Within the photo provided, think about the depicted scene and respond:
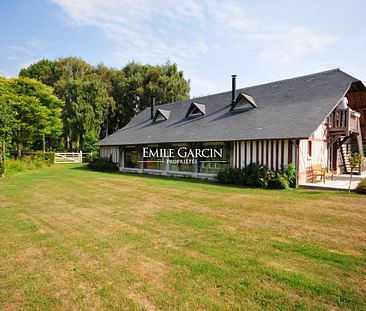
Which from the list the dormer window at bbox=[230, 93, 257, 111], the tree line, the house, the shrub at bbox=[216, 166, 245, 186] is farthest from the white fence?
the shrub at bbox=[216, 166, 245, 186]

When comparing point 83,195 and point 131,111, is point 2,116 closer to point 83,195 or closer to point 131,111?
point 83,195

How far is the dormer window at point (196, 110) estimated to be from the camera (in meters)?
17.0

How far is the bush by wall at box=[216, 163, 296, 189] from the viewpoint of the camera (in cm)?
1022

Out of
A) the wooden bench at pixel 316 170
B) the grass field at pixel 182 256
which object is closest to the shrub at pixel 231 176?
the wooden bench at pixel 316 170

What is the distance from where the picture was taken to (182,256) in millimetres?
3797

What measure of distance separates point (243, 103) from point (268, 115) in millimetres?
2592

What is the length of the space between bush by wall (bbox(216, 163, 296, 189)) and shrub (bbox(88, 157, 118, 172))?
992cm

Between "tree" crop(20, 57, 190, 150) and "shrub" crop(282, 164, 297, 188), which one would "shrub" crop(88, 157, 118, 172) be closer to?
"tree" crop(20, 57, 190, 150)

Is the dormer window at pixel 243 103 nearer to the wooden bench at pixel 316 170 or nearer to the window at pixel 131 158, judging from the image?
the wooden bench at pixel 316 170

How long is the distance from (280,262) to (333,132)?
1118 cm

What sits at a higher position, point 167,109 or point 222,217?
point 167,109

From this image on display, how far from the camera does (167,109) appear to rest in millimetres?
21281

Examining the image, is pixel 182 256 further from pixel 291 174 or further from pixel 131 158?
pixel 131 158

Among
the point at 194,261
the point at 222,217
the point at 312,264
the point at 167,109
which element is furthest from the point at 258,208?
the point at 167,109
